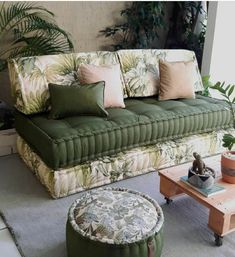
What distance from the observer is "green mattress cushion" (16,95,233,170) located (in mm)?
2178

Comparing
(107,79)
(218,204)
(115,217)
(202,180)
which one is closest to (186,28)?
(107,79)

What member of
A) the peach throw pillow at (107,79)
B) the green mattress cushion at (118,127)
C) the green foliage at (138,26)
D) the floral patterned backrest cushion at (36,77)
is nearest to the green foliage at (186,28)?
the green foliage at (138,26)

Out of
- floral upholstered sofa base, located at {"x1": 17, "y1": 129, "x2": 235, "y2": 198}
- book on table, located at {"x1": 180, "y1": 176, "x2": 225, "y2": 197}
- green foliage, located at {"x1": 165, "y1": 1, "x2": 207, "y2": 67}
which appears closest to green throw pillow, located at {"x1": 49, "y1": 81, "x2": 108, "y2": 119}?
floral upholstered sofa base, located at {"x1": 17, "y1": 129, "x2": 235, "y2": 198}

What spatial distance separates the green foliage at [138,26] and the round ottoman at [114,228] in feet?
8.12

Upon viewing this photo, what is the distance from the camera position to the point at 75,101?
94.6 inches

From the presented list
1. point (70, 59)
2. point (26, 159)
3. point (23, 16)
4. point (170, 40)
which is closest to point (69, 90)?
point (70, 59)

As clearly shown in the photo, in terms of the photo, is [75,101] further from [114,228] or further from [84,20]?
[84,20]

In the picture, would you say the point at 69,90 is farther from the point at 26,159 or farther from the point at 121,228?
the point at 121,228

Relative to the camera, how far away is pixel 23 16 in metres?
3.02

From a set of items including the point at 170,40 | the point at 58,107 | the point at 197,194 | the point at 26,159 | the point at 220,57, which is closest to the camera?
the point at 197,194

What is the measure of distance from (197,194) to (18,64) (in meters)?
1.58

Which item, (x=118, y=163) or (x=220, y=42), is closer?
(x=118, y=163)

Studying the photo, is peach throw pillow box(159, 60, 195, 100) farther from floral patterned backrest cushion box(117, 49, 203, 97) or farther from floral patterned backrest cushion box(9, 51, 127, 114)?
floral patterned backrest cushion box(9, 51, 127, 114)

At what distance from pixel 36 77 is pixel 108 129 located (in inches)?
27.6
